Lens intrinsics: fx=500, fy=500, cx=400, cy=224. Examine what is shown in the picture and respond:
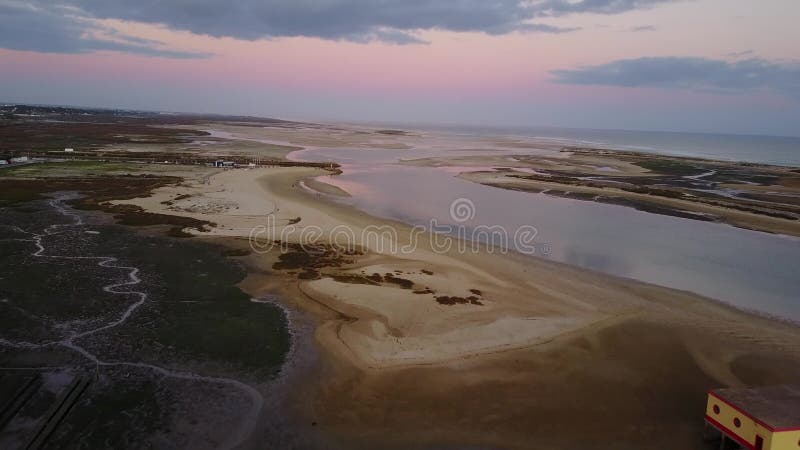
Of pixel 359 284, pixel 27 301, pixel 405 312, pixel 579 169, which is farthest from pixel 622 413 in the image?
pixel 579 169

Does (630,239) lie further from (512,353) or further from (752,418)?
(752,418)

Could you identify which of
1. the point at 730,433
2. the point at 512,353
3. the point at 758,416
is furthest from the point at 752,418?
the point at 512,353

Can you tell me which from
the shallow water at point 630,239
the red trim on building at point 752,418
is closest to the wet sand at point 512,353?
the red trim on building at point 752,418

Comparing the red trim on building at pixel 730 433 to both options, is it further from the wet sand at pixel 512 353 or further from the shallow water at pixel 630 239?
the shallow water at pixel 630 239

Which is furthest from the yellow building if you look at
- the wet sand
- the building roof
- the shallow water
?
the shallow water

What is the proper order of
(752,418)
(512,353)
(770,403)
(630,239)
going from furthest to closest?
(630,239) → (512,353) → (770,403) → (752,418)

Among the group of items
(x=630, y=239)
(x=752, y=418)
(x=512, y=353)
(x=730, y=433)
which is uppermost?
(x=630, y=239)

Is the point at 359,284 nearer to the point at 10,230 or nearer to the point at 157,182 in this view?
the point at 10,230

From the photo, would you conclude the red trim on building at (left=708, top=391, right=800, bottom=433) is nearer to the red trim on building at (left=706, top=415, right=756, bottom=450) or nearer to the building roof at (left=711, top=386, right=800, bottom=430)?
the building roof at (left=711, top=386, right=800, bottom=430)
